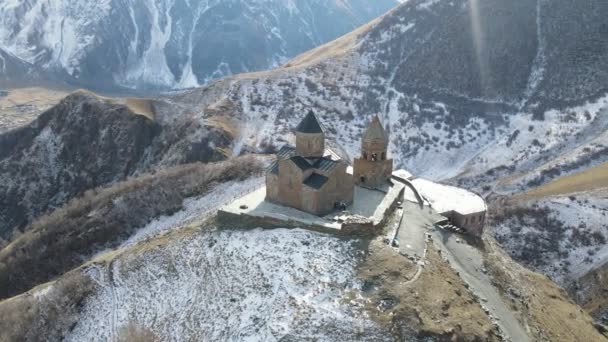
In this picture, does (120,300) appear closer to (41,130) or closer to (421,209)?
(421,209)

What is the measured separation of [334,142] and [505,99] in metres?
34.4

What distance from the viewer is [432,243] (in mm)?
36219

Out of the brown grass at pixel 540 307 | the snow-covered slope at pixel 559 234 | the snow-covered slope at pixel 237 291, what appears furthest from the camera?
the snow-covered slope at pixel 559 234

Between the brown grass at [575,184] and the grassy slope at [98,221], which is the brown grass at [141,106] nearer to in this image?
the grassy slope at [98,221]

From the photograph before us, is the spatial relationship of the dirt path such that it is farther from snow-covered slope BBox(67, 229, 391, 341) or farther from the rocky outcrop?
the rocky outcrop

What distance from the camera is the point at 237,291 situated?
32.2m

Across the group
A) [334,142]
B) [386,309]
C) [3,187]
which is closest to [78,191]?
[3,187]

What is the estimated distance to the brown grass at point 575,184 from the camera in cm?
6107

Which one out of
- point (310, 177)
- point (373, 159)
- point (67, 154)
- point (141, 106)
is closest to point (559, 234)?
point (373, 159)

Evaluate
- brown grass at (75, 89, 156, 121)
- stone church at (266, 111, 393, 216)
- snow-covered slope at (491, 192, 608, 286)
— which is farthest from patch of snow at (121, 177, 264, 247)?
brown grass at (75, 89, 156, 121)

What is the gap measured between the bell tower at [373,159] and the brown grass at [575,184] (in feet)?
89.5

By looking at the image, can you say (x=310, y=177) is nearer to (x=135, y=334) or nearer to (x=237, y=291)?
(x=237, y=291)

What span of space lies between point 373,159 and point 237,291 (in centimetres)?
1896

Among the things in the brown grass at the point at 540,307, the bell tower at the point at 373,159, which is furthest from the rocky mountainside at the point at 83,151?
the brown grass at the point at 540,307
